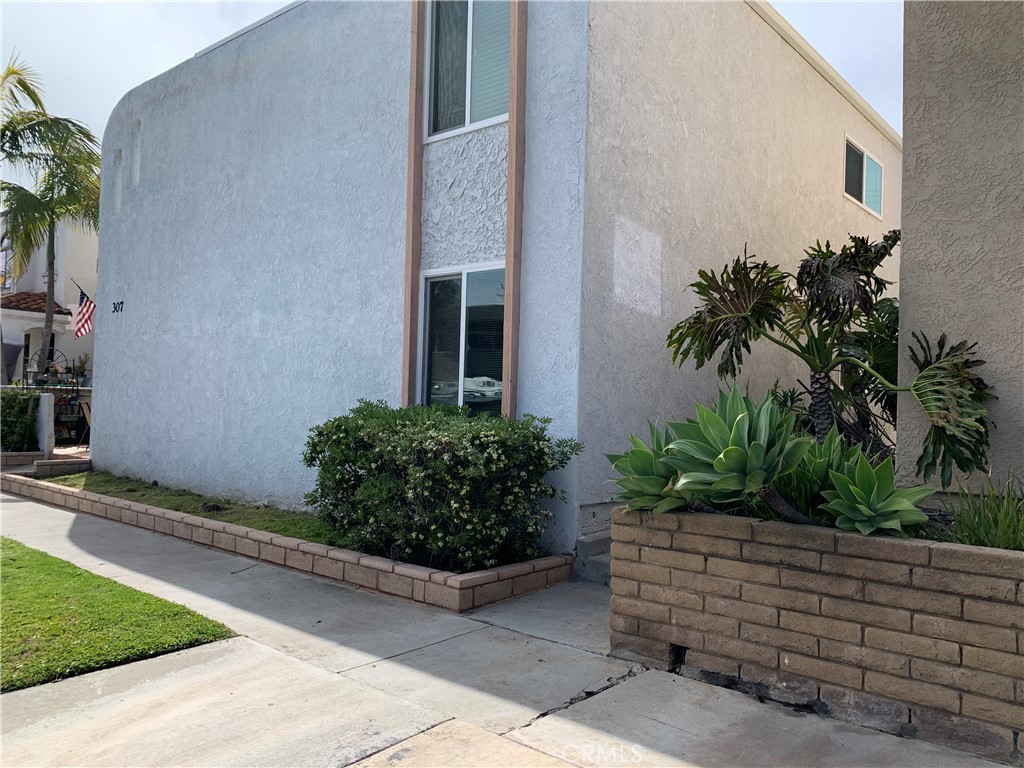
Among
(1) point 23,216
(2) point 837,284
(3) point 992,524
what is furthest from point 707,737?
(1) point 23,216

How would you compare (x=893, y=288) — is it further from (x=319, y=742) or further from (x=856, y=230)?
(x=319, y=742)

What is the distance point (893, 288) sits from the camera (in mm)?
13016

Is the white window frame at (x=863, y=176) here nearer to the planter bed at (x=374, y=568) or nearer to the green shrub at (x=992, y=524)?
the planter bed at (x=374, y=568)

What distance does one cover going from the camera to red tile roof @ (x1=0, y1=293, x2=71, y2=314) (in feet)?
78.3

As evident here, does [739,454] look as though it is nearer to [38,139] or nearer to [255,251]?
[255,251]

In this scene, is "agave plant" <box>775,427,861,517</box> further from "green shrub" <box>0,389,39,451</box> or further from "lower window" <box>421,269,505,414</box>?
"green shrub" <box>0,389,39,451</box>

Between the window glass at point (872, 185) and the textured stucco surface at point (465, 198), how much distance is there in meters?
7.99

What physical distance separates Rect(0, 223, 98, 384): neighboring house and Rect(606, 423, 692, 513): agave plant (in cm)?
2192

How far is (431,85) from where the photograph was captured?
866 centimetres

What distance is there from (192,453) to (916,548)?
10.1 metres

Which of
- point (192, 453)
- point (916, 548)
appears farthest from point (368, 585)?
point (192, 453)

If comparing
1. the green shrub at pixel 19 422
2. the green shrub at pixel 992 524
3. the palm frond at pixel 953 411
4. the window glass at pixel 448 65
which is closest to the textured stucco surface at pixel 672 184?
the window glass at pixel 448 65

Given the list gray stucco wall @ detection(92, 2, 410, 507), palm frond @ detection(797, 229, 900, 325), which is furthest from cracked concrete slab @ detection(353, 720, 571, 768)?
gray stucco wall @ detection(92, 2, 410, 507)

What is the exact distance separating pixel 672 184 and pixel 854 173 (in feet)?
19.5
